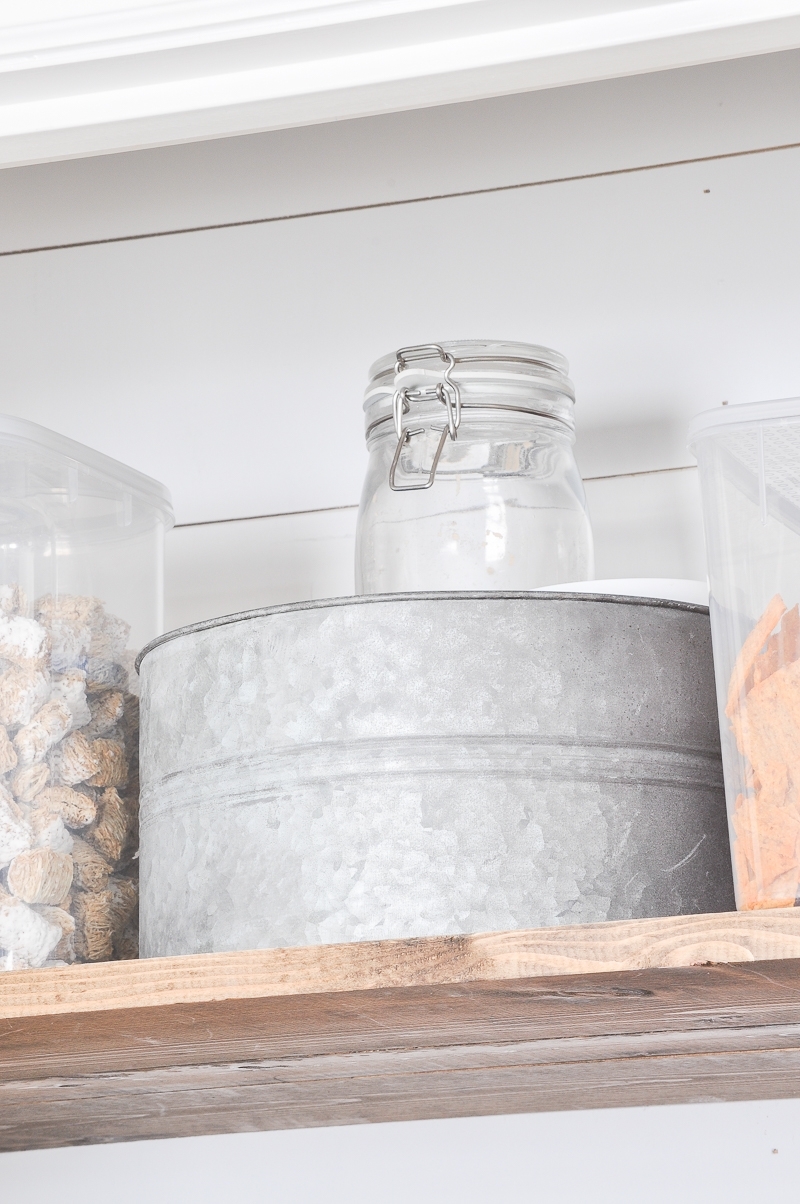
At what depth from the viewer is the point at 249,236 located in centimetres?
100

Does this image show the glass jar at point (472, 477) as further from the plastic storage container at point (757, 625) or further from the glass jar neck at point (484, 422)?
the plastic storage container at point (757, 625)

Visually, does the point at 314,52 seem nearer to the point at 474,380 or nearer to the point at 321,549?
the point at 474,380

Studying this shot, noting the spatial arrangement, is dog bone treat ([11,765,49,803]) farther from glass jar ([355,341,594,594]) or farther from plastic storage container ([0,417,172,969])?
glass jar ([355,341,594,594])

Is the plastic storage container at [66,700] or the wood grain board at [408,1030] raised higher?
the plastic storage container at [66,700]

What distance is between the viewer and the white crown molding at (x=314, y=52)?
653mm

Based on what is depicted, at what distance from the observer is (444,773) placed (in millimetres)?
562

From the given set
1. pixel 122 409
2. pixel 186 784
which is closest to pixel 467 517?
pixel 186 784

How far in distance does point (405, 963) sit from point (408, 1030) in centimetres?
10

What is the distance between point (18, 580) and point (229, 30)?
293mm

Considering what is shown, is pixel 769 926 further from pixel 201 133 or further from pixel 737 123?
pixel 737 123

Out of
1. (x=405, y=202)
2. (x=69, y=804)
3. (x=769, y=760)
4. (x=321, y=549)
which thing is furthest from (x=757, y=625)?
(x=405, y=202)

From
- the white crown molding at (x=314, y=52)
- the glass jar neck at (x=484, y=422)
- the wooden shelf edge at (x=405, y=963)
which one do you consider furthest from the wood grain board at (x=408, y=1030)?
the white crown molding at (x=314, y=52)

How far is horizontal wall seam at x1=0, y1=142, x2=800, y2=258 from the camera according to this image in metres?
0.94

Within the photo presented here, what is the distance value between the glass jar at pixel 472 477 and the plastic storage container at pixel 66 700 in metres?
0.14
